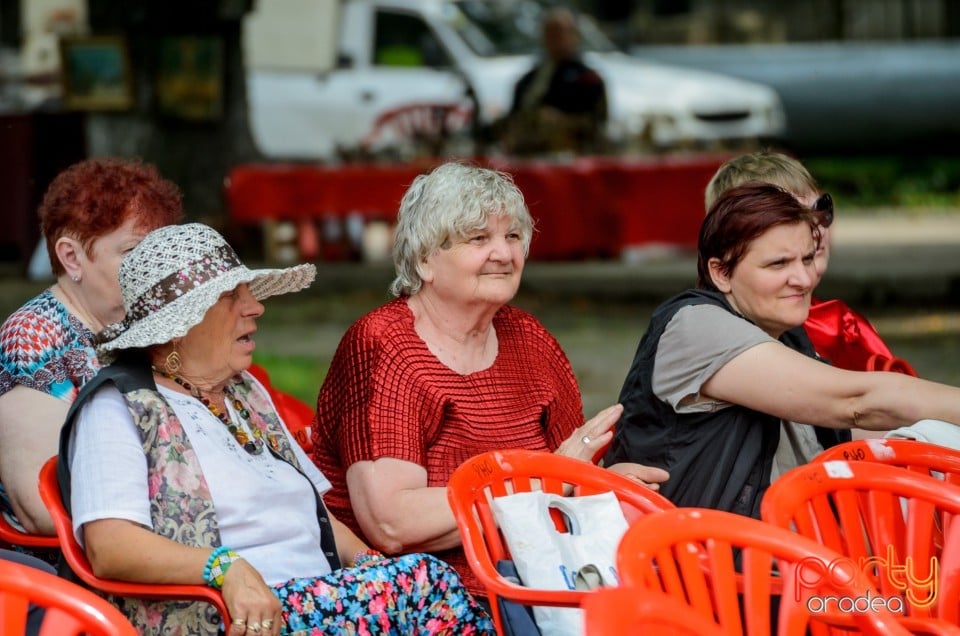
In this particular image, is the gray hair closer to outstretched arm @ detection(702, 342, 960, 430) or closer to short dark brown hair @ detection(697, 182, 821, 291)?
short dark brown hair @ detection(697, 182, 821, 291)

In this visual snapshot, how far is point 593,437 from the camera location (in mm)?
3256

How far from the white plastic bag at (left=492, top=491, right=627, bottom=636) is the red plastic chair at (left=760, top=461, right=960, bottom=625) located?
36cm

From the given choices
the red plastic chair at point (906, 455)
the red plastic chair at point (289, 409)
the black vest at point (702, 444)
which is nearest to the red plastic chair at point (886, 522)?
the red plastic chair at point (906, 455)

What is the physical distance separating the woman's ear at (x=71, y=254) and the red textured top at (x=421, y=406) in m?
0.68

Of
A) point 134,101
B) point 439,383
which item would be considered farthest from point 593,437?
point 134,101

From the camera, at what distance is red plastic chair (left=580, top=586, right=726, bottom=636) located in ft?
6.73

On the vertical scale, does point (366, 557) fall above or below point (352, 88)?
above

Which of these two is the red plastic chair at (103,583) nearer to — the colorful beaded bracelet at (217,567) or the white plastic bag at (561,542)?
the colorful beaded bracelet at (217,567)

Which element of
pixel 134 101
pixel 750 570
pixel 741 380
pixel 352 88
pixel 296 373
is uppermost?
pixel 741 380

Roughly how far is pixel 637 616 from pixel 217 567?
40.7 inches

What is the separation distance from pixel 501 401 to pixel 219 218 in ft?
27.5

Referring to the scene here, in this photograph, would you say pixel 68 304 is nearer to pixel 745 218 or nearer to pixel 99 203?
pixel 99 203

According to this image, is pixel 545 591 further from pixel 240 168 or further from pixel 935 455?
pixel 240 168

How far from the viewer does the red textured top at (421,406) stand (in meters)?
3.31
